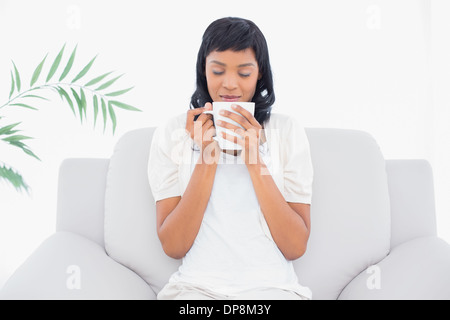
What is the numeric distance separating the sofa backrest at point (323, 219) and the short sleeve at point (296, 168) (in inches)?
6.5

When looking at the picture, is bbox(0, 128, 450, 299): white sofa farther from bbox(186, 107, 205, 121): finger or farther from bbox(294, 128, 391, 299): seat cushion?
bbox(186, 107, 205, 121): finger

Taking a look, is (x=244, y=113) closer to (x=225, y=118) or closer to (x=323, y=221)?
(x=225, y=118)

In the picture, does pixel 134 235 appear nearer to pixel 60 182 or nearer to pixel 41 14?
pixel 60 182

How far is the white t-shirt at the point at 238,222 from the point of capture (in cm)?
108

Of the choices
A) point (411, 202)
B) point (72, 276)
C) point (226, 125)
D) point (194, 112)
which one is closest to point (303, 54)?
point (411, 202)

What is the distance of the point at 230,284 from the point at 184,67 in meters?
1.28

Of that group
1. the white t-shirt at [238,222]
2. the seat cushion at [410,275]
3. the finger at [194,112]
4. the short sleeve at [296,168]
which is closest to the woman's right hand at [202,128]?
the finger at [194,112]

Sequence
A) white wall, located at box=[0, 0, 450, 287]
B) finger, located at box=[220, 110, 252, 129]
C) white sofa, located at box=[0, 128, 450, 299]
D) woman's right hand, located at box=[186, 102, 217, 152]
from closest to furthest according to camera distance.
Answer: finger, located at box=[220, 110, 252, 129] → woman's right hand, located at box=[186, 102, 217, 152] → white sofa, located at box=[0, 128, 450, 299] → white wall, located at box=[0, 0, 450, 287]

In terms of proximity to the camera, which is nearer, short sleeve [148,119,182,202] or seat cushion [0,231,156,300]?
seat cushion [0,231,156,300]

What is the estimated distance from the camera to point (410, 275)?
112 cm

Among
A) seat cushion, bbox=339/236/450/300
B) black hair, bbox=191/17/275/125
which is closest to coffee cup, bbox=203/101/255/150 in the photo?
black hair, bbox=191/17/275/125

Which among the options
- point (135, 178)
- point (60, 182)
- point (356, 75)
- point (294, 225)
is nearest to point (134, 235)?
point (135, 178)

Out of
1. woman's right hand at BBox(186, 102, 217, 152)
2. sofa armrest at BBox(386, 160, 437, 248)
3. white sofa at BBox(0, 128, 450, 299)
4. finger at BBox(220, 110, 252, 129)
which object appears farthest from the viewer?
sofa armrest at BBox(386, 160, 437, 248)

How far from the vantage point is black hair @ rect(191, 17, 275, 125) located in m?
1.15
